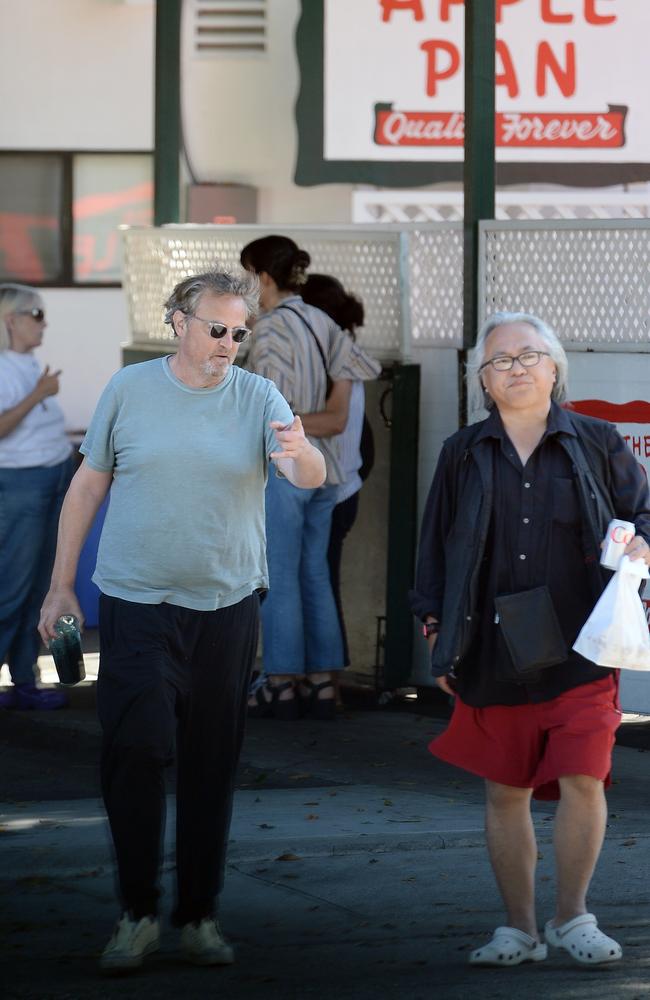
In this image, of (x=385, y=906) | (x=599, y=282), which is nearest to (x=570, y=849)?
(x=385, y=906)

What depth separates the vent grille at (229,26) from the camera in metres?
14.9

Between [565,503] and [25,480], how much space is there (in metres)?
4.12

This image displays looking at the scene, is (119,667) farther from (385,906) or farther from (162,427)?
(385,906)

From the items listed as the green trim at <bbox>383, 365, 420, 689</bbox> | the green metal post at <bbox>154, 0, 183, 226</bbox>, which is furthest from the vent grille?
the green trim at <bbox>383, 365, 420, 689</bbox>

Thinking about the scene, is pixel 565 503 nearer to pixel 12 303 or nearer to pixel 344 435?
pixel 344 435

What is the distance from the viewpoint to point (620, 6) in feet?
51.0

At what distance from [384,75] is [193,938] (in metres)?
11.1

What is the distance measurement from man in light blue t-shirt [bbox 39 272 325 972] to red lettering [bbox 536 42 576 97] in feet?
35.7

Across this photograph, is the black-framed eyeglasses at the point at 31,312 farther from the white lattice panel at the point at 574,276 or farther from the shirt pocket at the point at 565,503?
the shirt pocket at the point at 565,503

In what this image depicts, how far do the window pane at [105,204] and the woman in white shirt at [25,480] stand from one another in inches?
236

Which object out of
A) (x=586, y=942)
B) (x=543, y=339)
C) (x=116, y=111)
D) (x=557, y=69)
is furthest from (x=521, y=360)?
(x=557, y=69)

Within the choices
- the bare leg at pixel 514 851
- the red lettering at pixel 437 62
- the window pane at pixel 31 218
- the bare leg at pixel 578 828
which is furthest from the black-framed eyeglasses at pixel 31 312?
the red lettering at pixel 437 62

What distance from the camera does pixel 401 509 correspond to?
8.91 metres

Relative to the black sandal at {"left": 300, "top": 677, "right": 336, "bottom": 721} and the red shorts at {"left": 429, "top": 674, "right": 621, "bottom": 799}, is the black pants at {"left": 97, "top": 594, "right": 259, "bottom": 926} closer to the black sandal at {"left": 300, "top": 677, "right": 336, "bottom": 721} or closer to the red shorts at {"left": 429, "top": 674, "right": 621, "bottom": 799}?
the red shorts at {"left": 429, "top": 674, "right": 621, "bottom": 799}
